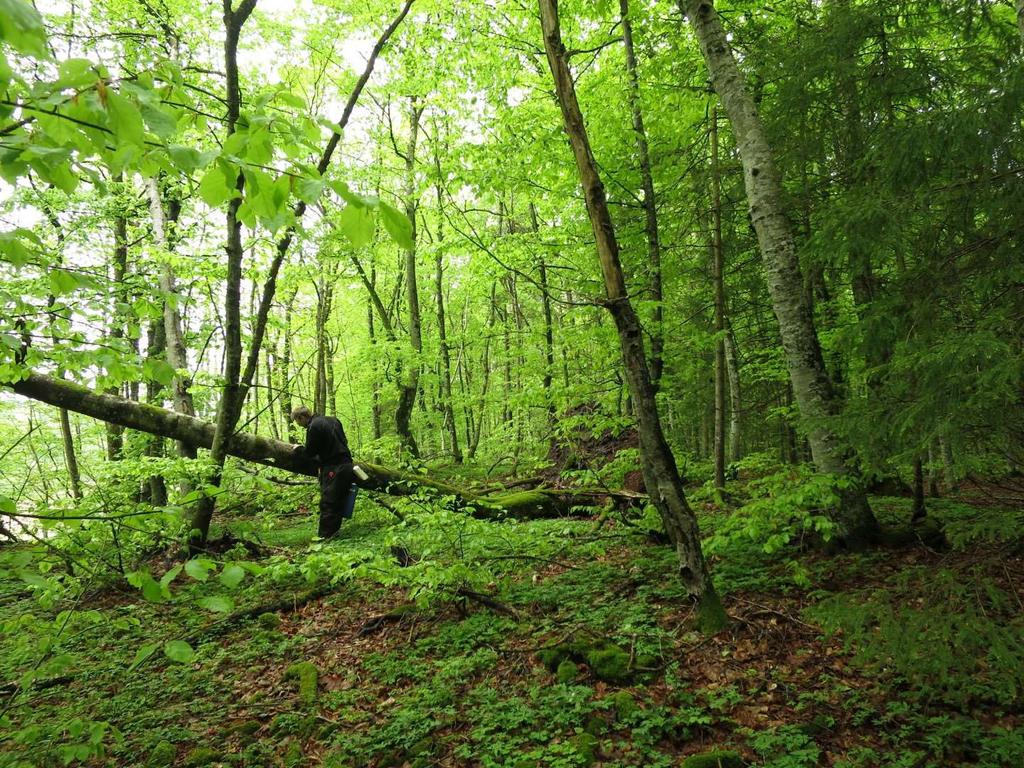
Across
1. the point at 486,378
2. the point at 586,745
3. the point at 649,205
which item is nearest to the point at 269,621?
the point at 586,745

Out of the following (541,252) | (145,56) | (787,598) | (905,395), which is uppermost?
(145,56)

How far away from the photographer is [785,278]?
479 cm

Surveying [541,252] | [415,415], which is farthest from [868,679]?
[415,415]

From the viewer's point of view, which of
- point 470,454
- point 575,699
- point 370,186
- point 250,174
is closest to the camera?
point 250,174

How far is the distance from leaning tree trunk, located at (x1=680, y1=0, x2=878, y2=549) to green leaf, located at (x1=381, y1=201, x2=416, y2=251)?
420cm

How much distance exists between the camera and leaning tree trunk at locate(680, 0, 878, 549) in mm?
4660

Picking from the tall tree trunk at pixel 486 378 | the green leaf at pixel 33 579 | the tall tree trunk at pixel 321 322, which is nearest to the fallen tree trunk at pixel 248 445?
the green leaf at pixel 33 579

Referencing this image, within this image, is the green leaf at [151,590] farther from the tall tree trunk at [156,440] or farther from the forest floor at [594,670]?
the tall tree trunk at [156,440]

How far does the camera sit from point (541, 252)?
10172 millimetres

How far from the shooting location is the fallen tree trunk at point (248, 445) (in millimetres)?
7520

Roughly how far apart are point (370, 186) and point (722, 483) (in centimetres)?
1372

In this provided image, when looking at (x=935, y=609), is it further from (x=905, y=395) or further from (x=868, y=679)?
(x=905, y=395)

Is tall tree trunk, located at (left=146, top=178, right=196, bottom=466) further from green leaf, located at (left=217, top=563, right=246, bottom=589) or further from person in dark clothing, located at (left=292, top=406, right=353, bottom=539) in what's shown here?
green leaf, located at (left=217, top=563, right=246, bottom=589)

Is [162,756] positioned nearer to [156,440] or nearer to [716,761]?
[716,761]
